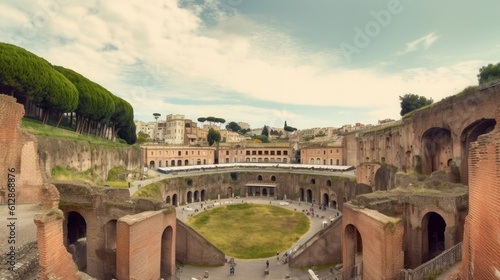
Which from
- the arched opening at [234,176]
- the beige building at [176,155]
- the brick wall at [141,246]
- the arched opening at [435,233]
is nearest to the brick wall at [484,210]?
the arched opening at [435,233]

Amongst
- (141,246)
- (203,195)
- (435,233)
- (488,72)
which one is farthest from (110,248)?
(488,72)

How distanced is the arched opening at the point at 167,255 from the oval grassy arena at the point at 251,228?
21.8 ft

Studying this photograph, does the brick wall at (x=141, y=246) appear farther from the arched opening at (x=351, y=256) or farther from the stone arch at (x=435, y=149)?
the stone arch at (x=435, y=149)

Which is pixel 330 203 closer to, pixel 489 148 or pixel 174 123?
pixel 489 148

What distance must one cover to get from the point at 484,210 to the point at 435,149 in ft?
63.7

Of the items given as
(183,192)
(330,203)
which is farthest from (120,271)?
(330,203)

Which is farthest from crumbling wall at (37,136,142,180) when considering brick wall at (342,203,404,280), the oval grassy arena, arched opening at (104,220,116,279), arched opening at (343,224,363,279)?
brick wall at (342,203,404,280)

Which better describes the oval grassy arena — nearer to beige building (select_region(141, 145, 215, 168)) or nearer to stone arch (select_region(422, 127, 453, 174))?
stone arch (select_region(422, 127, 453, 174))

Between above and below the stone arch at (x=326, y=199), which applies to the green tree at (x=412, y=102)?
above

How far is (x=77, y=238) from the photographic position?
1938 centimetres

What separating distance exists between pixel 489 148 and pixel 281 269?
1678 centimetres

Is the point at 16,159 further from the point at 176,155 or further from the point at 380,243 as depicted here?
the point at 176,155

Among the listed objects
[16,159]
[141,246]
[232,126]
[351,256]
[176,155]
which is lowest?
[351,256]

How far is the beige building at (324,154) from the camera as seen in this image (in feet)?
164
